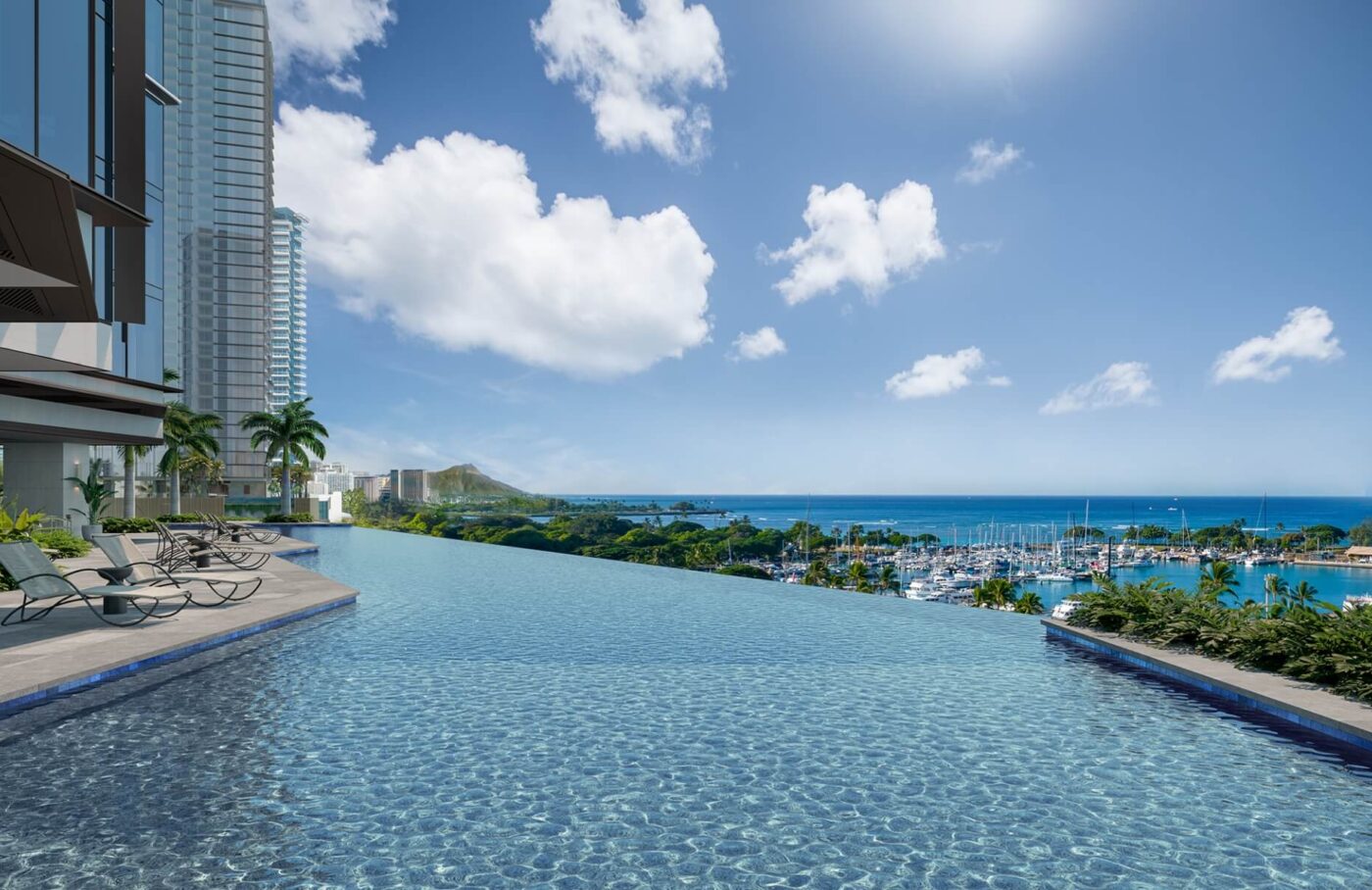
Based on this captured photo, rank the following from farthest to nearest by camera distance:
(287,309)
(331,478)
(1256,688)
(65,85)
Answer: (287,309), (331,478), (65,85), (1256,688)

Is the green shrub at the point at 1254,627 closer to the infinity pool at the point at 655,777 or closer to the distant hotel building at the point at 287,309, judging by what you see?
the infinity pool at the point at 655,777

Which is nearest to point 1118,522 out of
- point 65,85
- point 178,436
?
point 178,436

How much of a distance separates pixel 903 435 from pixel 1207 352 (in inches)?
1256

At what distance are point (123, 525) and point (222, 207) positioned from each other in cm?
4327

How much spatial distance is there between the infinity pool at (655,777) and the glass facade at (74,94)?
27.0 feet

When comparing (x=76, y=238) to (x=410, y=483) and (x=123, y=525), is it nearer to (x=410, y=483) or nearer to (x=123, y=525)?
(x=123, y=525)

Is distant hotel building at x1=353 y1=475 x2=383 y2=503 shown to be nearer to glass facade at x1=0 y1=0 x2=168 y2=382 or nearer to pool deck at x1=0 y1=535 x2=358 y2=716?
glass facade at x1=0 y1=0 x2=168 y2=382

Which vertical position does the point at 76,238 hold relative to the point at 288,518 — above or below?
above

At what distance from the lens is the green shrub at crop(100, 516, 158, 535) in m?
23.0

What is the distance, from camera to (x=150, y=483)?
4631cm

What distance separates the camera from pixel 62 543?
1606 centimetres

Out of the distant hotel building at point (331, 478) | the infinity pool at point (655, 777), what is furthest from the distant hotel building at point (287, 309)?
the infinity pool at point (655, 777)

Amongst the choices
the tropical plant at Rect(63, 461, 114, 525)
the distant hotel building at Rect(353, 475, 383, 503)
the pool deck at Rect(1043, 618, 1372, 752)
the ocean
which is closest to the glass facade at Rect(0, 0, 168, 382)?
the tropical plant at Rect(63, 461, 114, 525)

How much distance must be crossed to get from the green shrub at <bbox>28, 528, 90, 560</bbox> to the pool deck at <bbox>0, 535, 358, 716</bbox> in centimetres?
504
